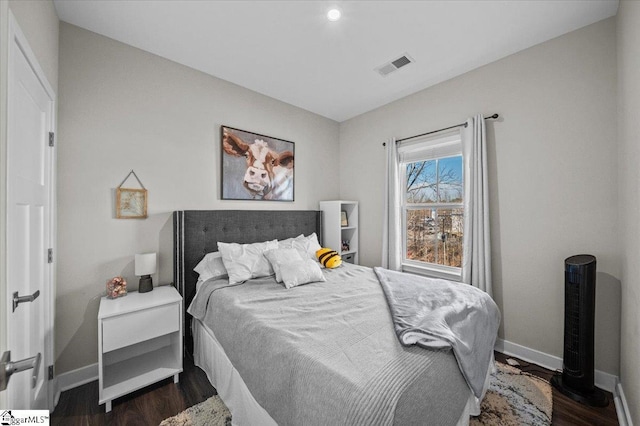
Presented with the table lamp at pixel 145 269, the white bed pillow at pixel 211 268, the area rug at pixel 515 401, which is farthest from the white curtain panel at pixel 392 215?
the table lamp at pixel 145 269

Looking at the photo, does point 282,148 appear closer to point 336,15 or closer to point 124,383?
point 336,15

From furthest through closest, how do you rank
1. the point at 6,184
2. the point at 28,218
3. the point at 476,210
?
the point at 476,210 < the point at 28,218 < the point at 6,184

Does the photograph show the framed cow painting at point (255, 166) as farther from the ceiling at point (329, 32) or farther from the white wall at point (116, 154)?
the ceiling at point (329, 32)

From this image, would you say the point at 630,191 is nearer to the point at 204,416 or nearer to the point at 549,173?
the point at 549,173

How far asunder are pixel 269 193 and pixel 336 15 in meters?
1.93

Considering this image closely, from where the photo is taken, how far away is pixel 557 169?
220 centimetres

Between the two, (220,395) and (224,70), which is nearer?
(220,395)

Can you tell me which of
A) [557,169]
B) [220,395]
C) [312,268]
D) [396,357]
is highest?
[557,169]

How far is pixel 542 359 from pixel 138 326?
329 centimetres

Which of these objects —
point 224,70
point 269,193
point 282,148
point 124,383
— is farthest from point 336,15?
point 124,383

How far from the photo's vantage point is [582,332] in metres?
1.85

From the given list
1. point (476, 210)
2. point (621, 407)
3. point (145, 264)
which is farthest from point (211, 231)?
point (621, 407)

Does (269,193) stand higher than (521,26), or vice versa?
(521,26)

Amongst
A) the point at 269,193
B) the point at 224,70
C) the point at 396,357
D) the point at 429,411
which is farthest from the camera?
the point at 269,193
